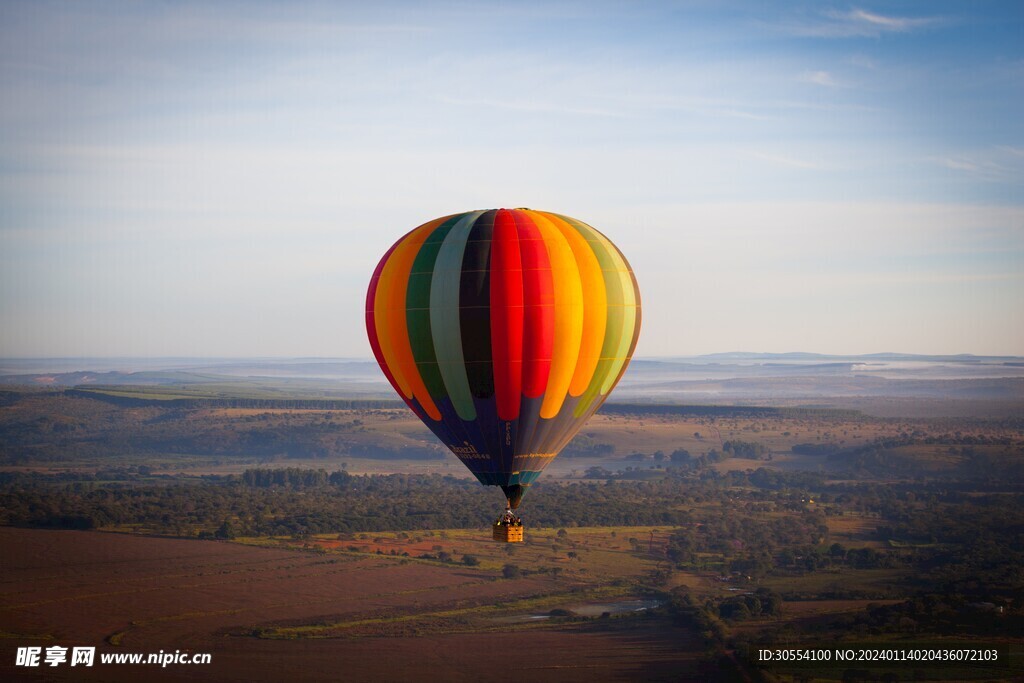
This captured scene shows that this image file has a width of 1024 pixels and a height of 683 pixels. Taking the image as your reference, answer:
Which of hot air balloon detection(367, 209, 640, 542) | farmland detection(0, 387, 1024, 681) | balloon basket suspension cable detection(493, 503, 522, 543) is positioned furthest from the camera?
farmland detection(0, 387, 1024, 681)

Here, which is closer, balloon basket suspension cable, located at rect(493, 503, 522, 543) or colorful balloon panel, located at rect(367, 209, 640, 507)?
balloon basket suspension cable, located at rect(493, 503, 522, 543)

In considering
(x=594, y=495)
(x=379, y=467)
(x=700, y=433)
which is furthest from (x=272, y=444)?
(x=594, y=495)

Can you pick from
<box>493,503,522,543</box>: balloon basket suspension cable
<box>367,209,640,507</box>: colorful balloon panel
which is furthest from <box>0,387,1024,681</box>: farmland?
<box>493,503,522,543</box>: balloon basket suspension cable

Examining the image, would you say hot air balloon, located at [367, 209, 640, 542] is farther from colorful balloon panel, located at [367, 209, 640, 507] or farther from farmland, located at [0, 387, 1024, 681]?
farmland, located at [0, 387, 1024, 681]

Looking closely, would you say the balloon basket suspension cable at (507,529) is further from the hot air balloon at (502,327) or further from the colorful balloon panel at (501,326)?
the colorful balloon panel at (501,326)

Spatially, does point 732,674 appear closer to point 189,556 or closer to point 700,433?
point 189,556

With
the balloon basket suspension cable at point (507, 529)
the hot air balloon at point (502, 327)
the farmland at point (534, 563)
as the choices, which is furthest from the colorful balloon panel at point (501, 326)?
the farmland at point (534, 563)
